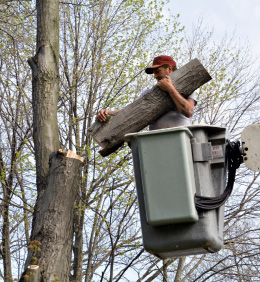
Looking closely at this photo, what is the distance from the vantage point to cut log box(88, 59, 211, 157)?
364 centimetres

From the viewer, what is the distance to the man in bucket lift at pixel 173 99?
3.54 meters

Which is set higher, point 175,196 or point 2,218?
point 2,218

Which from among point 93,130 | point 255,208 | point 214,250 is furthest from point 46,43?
point 255,208

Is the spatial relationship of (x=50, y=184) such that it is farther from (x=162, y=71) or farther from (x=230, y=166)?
(x=230, y=166)

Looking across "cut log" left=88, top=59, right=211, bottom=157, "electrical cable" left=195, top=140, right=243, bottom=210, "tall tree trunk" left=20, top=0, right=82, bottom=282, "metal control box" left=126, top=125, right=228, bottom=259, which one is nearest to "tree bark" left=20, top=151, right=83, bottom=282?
"tall tree trunk" left=20, top=0, right=82, bottom=282

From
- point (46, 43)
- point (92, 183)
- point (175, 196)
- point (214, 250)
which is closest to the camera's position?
point (175, 196)

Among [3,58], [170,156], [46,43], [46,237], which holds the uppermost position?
[3,58]

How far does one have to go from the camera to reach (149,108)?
3646 mm

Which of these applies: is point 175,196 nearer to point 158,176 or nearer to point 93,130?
point 158,176

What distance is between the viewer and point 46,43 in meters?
5.02

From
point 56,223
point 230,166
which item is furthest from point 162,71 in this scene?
point 56,223

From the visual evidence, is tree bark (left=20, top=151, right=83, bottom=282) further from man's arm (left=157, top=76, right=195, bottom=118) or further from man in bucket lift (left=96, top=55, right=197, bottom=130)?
man's arm (left=157, top=76, right=195, bottom=118)

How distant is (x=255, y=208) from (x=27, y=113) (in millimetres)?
4387

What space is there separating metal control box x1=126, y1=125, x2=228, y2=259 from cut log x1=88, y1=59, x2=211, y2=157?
0.44 m
